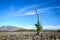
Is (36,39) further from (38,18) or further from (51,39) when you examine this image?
(38,18)

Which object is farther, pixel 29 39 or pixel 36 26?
pixel 36 26

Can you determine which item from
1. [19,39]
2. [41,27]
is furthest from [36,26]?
[19,39]

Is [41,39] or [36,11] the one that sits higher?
[36,11]

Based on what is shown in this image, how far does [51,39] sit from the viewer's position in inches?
443

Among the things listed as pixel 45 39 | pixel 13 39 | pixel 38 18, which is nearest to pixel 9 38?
pixel 13 39

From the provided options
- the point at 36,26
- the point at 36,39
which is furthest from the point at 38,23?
the point at 36,39

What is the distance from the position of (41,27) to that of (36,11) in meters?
1.18

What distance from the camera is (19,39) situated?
37.9 ft

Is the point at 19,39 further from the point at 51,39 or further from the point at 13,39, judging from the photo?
the point at 51,39

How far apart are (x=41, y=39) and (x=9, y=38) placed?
1586 mm

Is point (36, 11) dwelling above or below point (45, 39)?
above

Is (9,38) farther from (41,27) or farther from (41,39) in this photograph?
(41,27)

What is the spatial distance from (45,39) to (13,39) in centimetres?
160

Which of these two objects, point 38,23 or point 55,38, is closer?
point 55,38
